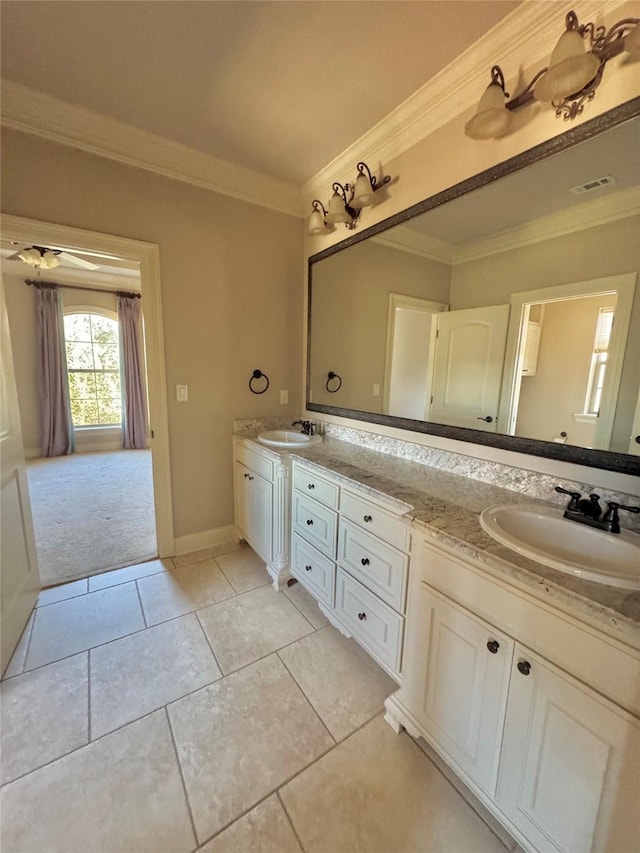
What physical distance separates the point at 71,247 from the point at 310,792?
2.77 meters

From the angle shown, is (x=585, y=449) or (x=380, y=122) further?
(x=380, y=122)

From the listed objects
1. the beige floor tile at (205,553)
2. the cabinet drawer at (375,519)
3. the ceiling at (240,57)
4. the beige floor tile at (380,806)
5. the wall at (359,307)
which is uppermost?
the ceiling at (240,57)

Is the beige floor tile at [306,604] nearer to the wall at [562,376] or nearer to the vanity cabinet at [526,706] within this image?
the vanity cabinet at [526,706]

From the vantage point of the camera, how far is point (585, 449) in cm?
124

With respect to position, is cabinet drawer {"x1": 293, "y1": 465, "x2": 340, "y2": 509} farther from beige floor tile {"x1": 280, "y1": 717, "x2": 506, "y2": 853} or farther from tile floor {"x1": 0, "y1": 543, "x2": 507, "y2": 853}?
beige floor tile {"x1": 280, "y1": 717, "x2": 506, "y2": 853}

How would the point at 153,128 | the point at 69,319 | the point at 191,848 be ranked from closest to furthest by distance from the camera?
1. the point at 191,848
2. the point at 153,128
3. the point at 69,319

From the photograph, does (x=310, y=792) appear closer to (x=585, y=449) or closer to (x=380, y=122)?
(x=585, y=449)

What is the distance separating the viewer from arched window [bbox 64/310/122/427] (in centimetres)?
524

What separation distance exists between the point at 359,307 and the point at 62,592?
263 cm

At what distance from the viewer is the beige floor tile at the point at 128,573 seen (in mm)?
2193

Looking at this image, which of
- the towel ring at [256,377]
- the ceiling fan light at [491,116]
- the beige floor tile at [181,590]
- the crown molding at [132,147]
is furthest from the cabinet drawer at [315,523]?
the crown molding at [132,147]

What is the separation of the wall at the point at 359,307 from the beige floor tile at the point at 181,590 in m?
1.46

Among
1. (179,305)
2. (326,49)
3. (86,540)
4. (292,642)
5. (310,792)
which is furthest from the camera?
(86,540)

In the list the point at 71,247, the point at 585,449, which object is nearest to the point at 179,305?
the point at 71,247
